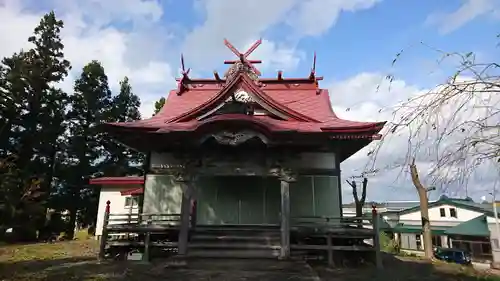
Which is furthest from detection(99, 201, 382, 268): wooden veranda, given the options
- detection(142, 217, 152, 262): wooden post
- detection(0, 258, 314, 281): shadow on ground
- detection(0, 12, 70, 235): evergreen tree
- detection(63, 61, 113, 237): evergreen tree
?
detection(63, 61, 113, 237): evergreen tree

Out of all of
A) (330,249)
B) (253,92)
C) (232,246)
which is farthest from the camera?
(253,92)

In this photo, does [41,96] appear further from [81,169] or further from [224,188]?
[224,188]

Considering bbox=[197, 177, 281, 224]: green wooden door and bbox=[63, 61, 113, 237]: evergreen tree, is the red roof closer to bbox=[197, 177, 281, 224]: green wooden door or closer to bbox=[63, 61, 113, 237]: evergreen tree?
bbox=[197, 177, 281, 224]: green wooden door

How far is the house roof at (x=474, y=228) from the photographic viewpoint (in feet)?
90.1

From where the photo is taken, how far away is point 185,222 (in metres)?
10.3

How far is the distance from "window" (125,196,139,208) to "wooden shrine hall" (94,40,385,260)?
863cm

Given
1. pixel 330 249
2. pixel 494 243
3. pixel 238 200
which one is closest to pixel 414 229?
pixel 494 243

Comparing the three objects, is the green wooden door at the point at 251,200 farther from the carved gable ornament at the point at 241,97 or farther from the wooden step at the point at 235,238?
the carved gable ornament at the point at 241,97

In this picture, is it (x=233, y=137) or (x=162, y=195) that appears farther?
(x=162, y=195)

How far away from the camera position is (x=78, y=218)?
1109 inches

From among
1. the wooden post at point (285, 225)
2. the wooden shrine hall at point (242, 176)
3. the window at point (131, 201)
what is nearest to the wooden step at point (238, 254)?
the wooden shrine hall at point (242, 176)

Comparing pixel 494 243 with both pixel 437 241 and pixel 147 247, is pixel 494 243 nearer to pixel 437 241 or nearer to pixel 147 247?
pixel 437 241

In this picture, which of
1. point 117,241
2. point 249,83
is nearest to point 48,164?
point 117,241

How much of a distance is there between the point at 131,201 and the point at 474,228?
84.8 ft
